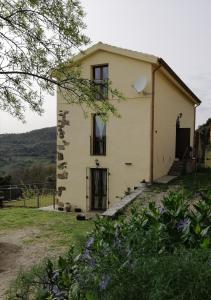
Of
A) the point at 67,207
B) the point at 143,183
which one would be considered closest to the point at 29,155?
the point at 67,207

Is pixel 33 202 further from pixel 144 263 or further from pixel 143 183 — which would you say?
pixel 144 263

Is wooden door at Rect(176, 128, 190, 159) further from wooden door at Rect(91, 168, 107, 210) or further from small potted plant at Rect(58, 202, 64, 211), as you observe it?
small potted plant at Rect(58, 202, 64, 211)

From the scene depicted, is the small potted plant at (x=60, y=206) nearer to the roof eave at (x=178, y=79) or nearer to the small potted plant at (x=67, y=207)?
the small potted plant at (x=67, y=207)

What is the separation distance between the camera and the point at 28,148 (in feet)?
171

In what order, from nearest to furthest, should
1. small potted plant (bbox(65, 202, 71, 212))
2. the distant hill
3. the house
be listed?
the house < small potted plant (bbox(65, 202, 71, 212)) < the distant hill

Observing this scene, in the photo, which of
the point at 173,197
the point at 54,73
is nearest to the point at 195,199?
the point at 54,73

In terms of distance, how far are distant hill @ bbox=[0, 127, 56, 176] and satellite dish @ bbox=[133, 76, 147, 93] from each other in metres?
33.3

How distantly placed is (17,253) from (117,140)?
744 centimetres

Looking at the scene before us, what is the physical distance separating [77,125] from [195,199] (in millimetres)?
6762

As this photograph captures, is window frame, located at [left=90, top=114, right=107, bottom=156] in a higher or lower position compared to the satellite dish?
lower

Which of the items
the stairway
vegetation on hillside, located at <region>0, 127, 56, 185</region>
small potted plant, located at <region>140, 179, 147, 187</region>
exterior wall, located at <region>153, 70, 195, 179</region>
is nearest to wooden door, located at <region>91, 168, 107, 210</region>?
small potted plant, located at <region>140, 179, 147, 187</region>

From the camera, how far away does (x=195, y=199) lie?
9742 mm

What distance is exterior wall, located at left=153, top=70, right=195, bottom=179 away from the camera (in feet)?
45.9

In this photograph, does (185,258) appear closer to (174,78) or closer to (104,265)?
(104,265)
